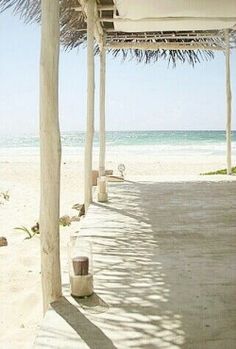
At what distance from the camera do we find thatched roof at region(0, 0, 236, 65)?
4.30 metres

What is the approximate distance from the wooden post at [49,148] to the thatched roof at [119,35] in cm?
155

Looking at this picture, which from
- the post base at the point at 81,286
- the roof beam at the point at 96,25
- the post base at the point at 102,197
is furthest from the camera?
the post base at the point at 102,197

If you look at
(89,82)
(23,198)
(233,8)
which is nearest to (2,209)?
(23,198)

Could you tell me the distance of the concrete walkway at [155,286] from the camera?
5.77 ft

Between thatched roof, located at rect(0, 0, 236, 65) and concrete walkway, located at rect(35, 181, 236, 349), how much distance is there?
189cm

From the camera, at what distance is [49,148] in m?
2.16

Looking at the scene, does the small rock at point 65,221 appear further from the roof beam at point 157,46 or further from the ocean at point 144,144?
the ocean at point 144,144

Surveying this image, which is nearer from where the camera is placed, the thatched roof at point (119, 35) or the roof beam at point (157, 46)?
the thatched roof at point (119, 35)

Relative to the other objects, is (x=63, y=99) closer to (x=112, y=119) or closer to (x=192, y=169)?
(x=112, y=119)

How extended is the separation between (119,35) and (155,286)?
480 centimetres

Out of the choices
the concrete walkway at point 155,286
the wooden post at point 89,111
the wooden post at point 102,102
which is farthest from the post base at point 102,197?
the wooden post at point 102,102

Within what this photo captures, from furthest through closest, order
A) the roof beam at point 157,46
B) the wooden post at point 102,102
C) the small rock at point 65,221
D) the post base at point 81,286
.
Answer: the roof beam at point 157,46
the wooden post at point 102,102
the small rock at point 65,221
the post base at point 81,286

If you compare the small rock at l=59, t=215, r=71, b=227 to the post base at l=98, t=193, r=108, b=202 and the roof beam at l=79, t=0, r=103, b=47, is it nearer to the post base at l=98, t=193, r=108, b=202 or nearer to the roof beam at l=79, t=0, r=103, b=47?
the post base at l=98, t=193, r=108, b=202

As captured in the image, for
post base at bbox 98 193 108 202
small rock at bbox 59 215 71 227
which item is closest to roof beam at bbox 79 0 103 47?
post base at bbox 98 193 108 202
